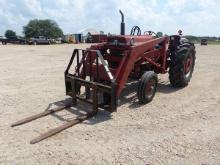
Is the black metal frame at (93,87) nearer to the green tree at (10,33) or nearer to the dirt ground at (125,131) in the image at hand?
the dirt ground at (125,131)

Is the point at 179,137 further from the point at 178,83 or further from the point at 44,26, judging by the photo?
the point at 44,26

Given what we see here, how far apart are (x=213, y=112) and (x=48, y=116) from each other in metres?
3.41

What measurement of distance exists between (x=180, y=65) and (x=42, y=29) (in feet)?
270

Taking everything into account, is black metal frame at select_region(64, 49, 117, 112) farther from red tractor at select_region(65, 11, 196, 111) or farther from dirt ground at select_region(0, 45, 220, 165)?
dirt ground at select_region(0, 45, 220, 165)

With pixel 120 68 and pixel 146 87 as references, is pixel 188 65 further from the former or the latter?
pixel 120 68

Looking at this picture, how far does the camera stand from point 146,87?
6.83 m

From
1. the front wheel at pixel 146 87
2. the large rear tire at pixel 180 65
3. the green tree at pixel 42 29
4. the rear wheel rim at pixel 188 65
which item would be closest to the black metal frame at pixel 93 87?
the front wheel at pixel 146 87

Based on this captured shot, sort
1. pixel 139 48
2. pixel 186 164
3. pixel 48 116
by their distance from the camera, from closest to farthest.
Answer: pixel 186 164
pixel 48 116
pixel 139 48

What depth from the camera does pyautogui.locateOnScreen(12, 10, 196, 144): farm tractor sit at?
6.21 m

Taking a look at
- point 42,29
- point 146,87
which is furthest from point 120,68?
point 42,29

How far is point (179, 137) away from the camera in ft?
16.9

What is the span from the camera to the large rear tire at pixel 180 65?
801 centimetres

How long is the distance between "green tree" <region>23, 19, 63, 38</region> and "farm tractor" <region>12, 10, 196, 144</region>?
7944 cm

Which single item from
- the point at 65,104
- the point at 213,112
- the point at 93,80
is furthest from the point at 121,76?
the point at 213,112
